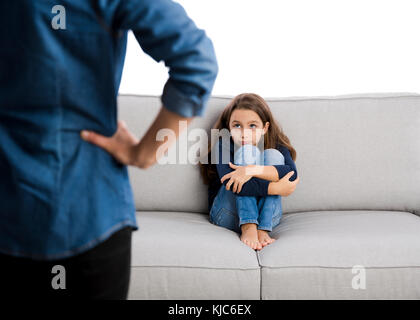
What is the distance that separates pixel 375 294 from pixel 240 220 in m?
0.56

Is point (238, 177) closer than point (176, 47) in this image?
No

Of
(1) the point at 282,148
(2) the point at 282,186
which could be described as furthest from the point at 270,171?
(1) the point at 282,148

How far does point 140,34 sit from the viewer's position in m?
0.51

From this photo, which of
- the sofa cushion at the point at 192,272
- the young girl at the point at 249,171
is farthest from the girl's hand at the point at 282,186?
the sofa cushion at the point at 192,272

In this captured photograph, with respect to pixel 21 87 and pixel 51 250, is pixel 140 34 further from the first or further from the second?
pixel 51 250

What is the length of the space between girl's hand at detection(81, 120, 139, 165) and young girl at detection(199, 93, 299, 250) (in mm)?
1125

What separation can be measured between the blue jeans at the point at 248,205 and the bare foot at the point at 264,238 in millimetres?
24

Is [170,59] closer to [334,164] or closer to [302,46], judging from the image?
[334,164]

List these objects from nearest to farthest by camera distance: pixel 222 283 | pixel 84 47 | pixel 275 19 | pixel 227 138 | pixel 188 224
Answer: pixel 84 47 < pixel 222 283 < pixel 188 224 < pixel 227 138 < pixel 275 19

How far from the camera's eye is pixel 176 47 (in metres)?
0.50

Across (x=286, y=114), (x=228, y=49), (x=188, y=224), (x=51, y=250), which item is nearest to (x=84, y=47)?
(x=51, y=250)

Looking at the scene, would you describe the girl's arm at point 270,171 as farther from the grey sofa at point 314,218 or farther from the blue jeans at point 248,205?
the grey sofa at point 314,218

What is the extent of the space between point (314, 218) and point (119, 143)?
1456 mm
